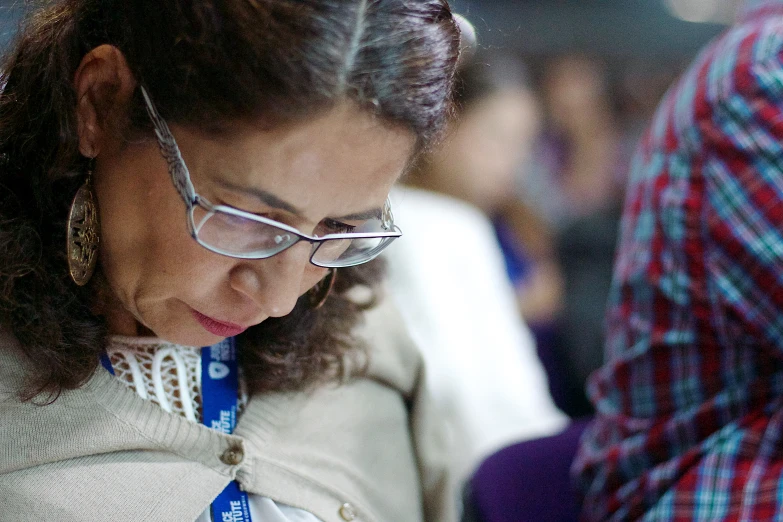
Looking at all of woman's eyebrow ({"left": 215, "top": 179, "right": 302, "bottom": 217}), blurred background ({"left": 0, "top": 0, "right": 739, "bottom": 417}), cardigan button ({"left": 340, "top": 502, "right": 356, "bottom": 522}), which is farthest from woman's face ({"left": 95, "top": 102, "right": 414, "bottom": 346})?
blurred background ({"left": 0, "top": 0, "right": 739, "bottom": 417})

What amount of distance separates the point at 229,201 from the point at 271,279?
11 cm

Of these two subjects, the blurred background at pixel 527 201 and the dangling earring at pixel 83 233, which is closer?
the dangling earring at pixel 83 233

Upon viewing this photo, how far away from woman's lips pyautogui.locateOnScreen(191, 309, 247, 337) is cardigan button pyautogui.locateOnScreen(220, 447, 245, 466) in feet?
0.51

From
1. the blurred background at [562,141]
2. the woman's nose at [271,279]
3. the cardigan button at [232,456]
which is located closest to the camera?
the woman's nose at [271,279]

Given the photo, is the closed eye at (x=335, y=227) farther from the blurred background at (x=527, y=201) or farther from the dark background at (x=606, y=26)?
the dark background at (x=606, y=26)

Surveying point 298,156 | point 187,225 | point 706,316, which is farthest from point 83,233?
point 706,316

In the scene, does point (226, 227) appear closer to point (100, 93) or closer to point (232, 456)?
point (100, 93)

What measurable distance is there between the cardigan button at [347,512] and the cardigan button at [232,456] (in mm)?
183

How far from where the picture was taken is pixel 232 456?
0.99 m

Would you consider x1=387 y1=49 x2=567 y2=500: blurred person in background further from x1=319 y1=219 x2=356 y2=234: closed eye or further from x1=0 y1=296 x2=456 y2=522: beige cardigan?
x1=319 y1=219 x2=356 y2=234: closed eye

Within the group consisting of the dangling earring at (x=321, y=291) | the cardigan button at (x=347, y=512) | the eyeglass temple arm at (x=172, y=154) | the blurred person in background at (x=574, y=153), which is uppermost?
the eyeglass temple arm at (x=172, y=154)

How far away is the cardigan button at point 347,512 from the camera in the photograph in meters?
1.09

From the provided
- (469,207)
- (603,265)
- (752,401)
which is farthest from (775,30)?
(603,265)

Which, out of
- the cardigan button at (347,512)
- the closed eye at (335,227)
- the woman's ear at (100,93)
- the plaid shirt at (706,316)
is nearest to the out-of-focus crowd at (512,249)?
the closed eye at (335,227)
